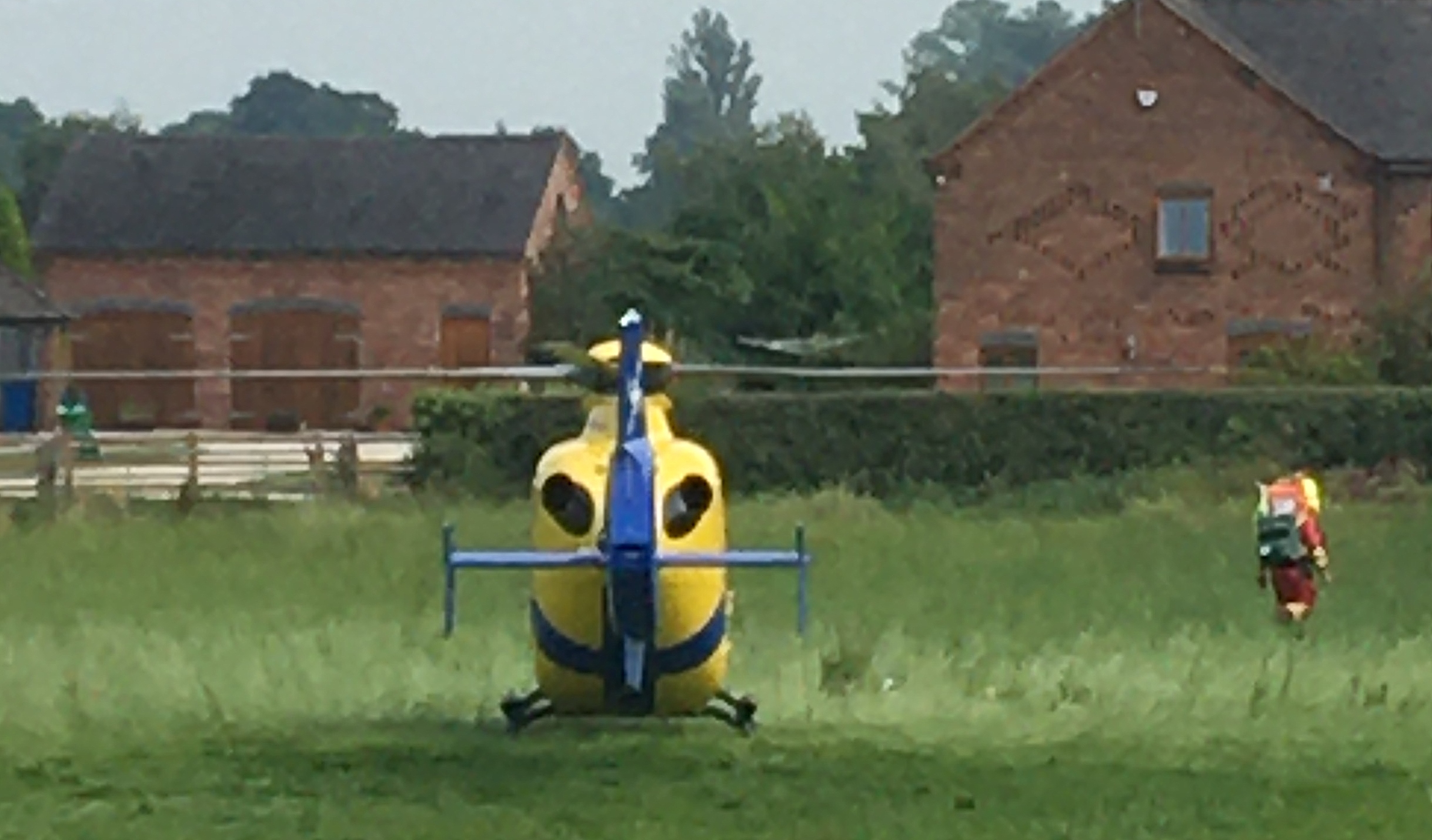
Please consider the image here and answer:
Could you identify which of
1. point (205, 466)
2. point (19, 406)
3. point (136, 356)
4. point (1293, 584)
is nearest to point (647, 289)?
point (136, 356)

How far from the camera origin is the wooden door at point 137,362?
54594 mm

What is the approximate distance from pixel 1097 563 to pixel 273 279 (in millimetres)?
30402

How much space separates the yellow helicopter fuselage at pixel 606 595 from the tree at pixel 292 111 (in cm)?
10588

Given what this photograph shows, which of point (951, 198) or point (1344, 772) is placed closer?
point (1344, 772)

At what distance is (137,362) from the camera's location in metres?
55.6

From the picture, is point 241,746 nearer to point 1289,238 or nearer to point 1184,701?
point 1184,701

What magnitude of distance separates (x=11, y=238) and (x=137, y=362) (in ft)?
40.9

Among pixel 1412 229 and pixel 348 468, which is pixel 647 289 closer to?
pixel 1412 229

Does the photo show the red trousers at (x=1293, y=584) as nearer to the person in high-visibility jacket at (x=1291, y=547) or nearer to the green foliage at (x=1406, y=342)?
the person in high-visibility jacket at (x=1291, y=547)

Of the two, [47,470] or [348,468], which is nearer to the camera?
[47,470]

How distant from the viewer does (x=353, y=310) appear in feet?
183

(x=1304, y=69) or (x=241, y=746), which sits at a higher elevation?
(x=1304, y=69)

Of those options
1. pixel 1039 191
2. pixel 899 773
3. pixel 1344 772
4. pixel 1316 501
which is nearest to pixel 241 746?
pixel 899 773

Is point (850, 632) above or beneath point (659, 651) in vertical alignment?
beneath
